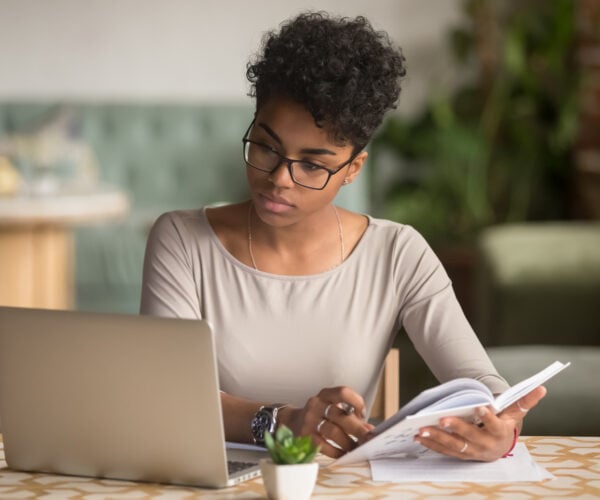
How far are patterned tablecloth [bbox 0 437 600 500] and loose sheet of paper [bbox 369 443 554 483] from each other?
2 cm

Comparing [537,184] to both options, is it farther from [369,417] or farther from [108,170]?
[369,417]

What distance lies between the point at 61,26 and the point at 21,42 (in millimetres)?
229

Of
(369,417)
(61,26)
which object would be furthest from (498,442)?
(61,26)

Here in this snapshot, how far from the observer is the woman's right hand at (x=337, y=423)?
1.64m

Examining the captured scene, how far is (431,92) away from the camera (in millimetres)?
6395

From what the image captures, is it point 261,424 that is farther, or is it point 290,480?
point 261,424

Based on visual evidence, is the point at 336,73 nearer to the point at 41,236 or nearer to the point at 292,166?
the point at 292,166

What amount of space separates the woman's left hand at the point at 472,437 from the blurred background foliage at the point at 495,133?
4360 mm

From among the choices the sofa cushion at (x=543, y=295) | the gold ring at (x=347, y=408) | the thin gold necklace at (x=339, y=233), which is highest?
Answer: the thin gold necklace at (x=339, y=233)

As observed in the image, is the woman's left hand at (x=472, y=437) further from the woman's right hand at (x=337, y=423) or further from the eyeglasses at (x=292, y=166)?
the eyeglasses at (x=292, y=166)

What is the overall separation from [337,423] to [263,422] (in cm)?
15

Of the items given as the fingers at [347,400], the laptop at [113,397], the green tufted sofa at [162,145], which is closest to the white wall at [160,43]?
the green tufted sofa at [162,145]

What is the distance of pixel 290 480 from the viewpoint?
4.66 feet

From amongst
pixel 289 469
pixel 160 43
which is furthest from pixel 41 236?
pixel 289 469
